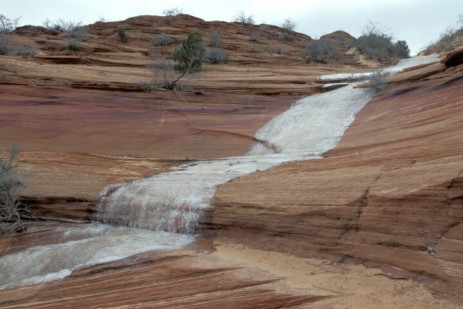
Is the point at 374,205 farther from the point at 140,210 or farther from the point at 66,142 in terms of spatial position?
the point at 66,142

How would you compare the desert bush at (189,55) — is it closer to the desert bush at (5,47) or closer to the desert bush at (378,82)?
the desert bush at (378,82)

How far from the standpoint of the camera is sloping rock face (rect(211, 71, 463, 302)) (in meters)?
5.61

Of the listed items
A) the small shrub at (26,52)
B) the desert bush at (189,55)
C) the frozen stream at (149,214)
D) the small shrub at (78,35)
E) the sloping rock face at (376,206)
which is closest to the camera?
the sloping rock face at (376,206)

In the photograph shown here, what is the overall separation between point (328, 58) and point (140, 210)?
844 inches

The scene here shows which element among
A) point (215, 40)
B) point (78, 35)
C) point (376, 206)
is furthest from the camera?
point (215, 40)

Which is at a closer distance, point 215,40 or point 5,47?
point 5,47

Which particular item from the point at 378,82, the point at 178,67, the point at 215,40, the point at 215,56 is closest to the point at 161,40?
the point at 215,40

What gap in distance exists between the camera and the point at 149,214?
8680mm

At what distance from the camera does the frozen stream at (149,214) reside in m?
7.47

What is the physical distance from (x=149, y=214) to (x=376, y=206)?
4065mm

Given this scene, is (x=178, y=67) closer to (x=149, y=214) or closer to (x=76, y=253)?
(x=149, y=214)

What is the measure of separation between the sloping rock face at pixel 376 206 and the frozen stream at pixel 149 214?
2.11 feet

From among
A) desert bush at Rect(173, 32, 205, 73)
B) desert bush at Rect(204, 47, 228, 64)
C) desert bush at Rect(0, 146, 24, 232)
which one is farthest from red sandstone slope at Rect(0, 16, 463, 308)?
desert bush at Rect(204, 47, 228, 64)

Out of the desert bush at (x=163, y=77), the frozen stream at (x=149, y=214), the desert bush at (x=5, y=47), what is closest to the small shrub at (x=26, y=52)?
the desert bush at (x=5, y=47)
